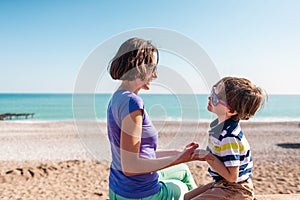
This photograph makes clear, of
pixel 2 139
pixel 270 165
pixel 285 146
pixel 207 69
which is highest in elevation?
pixel 207 69

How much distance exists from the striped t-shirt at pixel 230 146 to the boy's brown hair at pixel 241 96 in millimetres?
89

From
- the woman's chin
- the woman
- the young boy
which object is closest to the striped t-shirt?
the young boy

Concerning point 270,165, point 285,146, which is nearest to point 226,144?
point 270,165

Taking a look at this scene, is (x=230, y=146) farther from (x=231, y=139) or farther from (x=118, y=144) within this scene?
(x=118, y=144)

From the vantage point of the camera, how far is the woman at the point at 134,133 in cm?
179

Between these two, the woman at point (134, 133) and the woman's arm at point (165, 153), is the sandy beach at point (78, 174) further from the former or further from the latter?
the woman at point (134, 133)

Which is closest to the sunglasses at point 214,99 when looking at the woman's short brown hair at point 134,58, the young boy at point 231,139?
the young boy at point 231,139

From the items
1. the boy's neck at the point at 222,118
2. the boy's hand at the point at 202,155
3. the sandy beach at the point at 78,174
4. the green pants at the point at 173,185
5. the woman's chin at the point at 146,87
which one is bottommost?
the sandy beach at the point at 78,174

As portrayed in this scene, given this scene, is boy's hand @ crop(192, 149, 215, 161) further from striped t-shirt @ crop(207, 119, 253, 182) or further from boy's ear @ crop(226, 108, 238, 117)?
boy's ear @ crop(226, 108, 238, 117)

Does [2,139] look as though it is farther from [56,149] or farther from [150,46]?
[150,46]

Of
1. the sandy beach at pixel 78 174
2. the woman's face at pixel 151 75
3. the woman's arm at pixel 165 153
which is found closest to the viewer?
the woman's face at pixel 151 75

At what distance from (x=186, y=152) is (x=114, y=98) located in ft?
1.72

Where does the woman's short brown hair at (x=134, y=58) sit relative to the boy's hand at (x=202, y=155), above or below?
above

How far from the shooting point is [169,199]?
81.6 inches
